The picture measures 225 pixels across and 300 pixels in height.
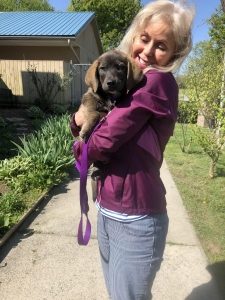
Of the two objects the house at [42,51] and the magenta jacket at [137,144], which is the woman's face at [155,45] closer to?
the magenta jacket at [137,144]

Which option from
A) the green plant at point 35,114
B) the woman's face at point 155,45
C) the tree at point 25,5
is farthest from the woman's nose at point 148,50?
the tree at point 25,5

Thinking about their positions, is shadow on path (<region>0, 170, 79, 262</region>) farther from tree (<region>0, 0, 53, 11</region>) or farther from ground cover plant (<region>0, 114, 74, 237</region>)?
tree (<region>0, 0, 53, 11</region>)

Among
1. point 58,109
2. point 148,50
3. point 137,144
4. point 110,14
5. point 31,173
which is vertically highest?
point 148,50

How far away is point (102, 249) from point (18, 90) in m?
16.5

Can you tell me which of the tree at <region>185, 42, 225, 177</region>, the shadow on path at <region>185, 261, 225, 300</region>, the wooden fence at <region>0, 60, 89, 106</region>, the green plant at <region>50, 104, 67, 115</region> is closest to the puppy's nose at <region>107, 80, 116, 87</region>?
the shadow on path at <region>185, 261, 225, 300</region>

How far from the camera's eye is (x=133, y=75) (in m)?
2.04

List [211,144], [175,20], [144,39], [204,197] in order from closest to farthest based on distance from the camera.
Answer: [175,20], [144,39], [204,197], [211,144]

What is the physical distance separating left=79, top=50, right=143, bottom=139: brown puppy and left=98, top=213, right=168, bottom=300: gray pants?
65 cm

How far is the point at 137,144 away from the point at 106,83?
52 centimetres

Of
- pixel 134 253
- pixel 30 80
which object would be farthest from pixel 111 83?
pixel 30 80

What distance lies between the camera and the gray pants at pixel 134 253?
2033 millimetres

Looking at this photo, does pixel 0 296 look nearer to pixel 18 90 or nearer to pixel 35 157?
pixel 35 157

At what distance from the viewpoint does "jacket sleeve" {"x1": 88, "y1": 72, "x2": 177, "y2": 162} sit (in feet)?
6.15

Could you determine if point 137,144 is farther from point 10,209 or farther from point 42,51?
point 42,51
